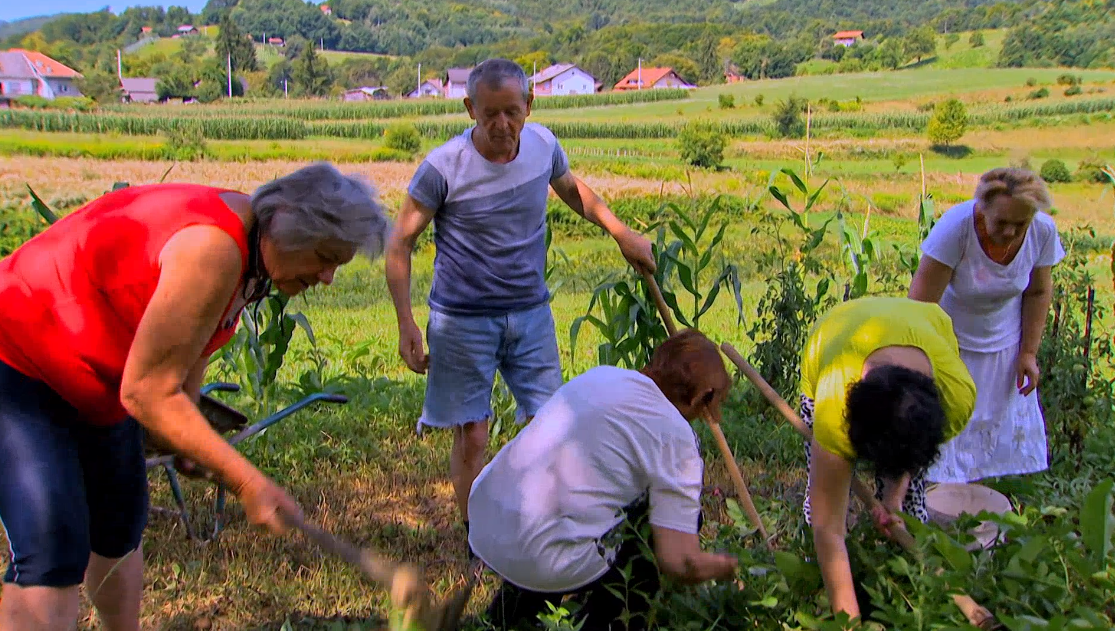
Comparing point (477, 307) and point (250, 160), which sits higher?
point (477, 307)

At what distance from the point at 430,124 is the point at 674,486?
21344mm

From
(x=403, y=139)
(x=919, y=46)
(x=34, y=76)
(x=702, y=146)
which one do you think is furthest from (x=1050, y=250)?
(x=34, y=76)

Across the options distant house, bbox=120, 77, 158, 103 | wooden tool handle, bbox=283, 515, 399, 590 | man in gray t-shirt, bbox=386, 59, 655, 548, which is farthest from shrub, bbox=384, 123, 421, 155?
wooden tool handle, bbox=283, 515, 399, 590

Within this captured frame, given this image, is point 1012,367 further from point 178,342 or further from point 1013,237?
point 178,342

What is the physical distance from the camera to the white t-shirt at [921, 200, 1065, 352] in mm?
3023

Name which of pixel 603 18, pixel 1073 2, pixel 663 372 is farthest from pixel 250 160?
pixel 603 18

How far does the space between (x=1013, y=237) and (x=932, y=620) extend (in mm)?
1468

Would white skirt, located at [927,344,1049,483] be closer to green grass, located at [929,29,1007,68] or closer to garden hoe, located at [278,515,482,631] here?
garden hoe, located at [278,515,482,631]

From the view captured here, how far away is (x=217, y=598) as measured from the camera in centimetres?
291

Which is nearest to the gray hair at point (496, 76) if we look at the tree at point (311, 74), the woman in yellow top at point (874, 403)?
the woman in yellow top at point (874, 403)

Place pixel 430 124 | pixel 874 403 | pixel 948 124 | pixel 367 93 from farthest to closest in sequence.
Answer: pixel 367 93
pixel 430 124
pixel 948 124
pixel 874 403

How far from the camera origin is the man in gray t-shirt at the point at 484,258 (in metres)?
3.02

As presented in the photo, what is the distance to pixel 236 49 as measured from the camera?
27422 mm

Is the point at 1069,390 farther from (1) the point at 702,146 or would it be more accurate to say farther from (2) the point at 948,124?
(2) the point at 948,124
